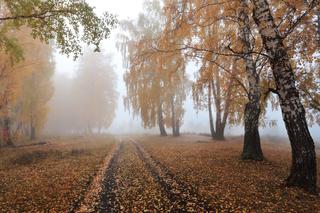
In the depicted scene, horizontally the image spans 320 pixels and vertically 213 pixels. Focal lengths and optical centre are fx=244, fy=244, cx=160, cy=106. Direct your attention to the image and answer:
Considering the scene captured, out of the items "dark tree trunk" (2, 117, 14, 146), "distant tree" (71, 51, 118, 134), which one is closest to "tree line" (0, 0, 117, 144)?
"dark tree trunk" (2, 117, 14, 146)

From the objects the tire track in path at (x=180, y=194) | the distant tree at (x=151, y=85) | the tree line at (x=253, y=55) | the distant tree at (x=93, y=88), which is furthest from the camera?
the distant tree at (x=93, y=88)

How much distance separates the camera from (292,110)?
7.59 meters

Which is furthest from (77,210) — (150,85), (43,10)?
(150,85)

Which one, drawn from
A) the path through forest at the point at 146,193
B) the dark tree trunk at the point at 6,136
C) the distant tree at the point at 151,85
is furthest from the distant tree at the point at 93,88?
the path through forest at the point at 146,193

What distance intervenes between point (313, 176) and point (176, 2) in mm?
8007

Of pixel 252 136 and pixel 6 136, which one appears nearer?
pixel 252 136

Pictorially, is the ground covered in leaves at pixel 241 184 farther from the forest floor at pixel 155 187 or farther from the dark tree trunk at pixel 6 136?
the dark tree trunk at pixel 6 136

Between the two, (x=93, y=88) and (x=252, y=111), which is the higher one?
(x=93, y=88)

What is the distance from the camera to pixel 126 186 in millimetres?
8430

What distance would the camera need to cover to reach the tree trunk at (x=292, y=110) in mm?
7461

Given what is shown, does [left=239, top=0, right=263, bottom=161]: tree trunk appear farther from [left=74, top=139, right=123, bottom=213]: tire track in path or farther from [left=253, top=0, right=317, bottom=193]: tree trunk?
[left=74, top=139, right=123, bottom=213]: tire track in path

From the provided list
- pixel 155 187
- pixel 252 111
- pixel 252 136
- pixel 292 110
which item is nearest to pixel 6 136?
pixel 155 187

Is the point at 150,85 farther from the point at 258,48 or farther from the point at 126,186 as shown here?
the point at 126,186

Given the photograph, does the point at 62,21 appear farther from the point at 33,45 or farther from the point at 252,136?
the point at 33,45
